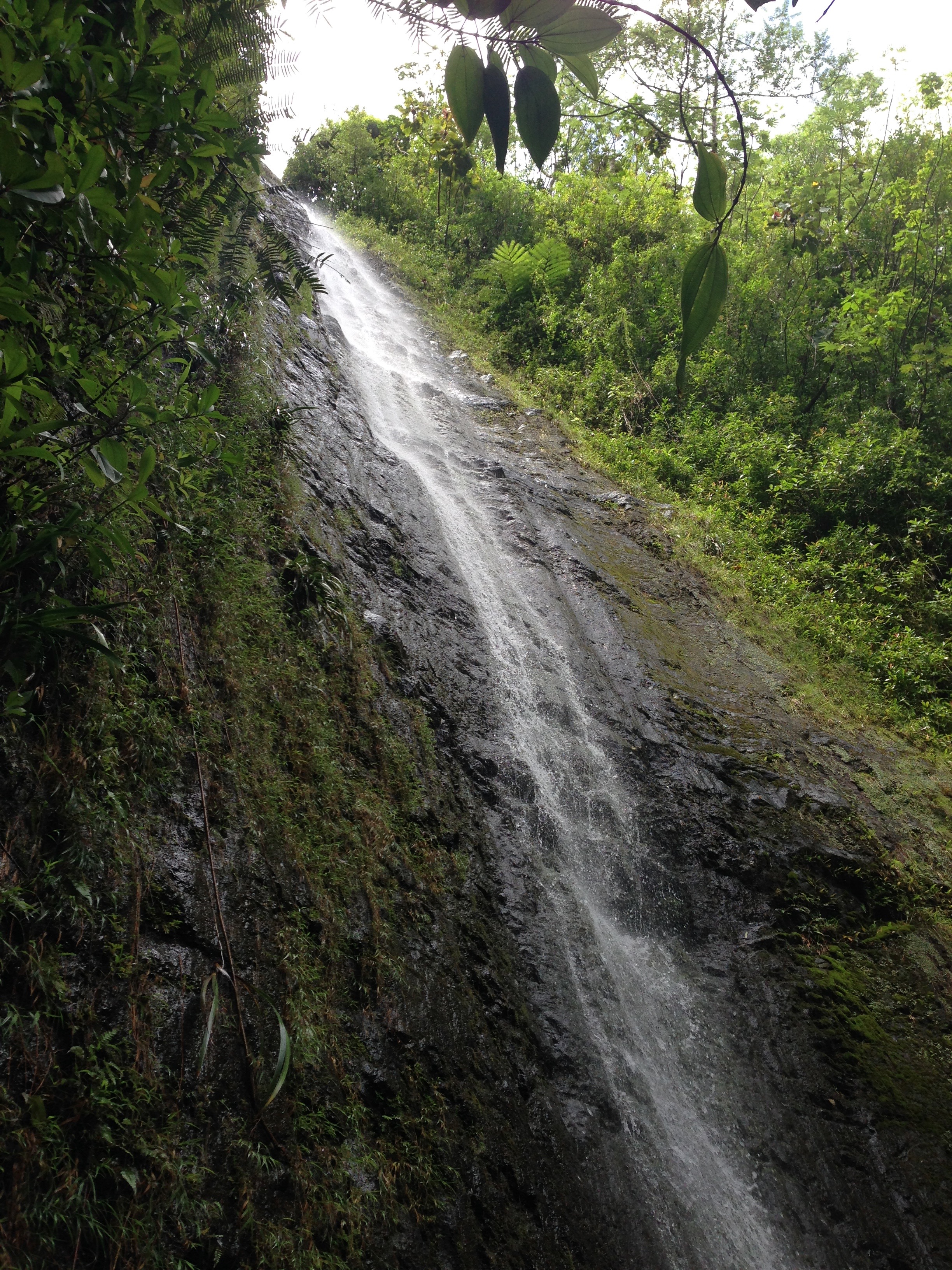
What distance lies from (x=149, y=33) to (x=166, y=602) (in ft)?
5.89

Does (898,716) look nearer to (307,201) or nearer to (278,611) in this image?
(278,611)

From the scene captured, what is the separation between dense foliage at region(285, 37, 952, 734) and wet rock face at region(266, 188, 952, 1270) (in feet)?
5.78

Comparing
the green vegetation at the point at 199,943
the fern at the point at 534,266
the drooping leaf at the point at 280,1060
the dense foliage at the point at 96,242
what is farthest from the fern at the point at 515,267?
the drooping leaf at the point at 280,1060

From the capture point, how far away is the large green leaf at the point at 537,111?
84 centimetres

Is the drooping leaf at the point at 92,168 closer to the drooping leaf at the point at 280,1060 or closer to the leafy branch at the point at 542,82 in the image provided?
the leafy branch at the point at 542,82

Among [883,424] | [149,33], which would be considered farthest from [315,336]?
[883,424]

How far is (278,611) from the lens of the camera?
3496mm

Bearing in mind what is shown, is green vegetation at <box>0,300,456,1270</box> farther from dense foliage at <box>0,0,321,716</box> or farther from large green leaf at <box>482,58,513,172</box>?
large green leaf at <box>482,58,513,172</box>

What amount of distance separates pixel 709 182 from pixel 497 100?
28 centimetres

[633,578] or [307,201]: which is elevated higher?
[307,201]

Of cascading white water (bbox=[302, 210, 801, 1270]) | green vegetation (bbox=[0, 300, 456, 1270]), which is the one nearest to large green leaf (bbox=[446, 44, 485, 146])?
green vegetation (bbox=[0, 300, 456, 1270])

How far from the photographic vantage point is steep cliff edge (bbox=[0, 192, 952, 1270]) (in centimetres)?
175

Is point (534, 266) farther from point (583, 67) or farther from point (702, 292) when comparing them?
point (702, 292)

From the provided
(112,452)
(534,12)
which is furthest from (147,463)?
(534,12)
